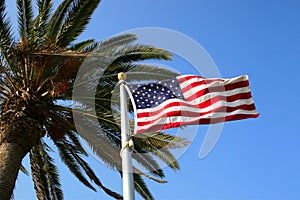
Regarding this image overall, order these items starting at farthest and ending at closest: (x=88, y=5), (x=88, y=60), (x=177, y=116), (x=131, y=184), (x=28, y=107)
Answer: (x=88, y=5) → (x=88, y=60) → (x=28, y=107) → (x=177, y=116) → (x=131, y=184)

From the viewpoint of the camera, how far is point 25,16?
1269 cm

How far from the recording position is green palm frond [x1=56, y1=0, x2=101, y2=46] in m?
12.0

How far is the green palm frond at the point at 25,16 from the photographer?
12469 millimetres

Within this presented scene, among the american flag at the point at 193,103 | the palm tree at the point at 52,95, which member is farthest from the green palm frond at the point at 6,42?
the american flag at the point at 193,103

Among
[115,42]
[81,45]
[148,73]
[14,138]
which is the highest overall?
[81,45]

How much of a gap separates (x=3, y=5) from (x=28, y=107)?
3261mm

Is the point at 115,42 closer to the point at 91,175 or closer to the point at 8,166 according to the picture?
the point at 91,175

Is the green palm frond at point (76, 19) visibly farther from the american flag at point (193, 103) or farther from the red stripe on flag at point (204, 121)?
the red stripe on flag at point (204, 121)

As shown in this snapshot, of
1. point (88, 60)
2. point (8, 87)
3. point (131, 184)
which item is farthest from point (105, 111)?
point (131, 184)

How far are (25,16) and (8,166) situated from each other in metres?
4.76

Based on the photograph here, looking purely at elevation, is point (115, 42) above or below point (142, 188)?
above

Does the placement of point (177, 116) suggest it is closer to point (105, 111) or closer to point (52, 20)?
point (105, 111)

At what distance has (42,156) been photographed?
42.3 feet

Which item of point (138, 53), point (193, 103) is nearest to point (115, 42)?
point (138, 53)
